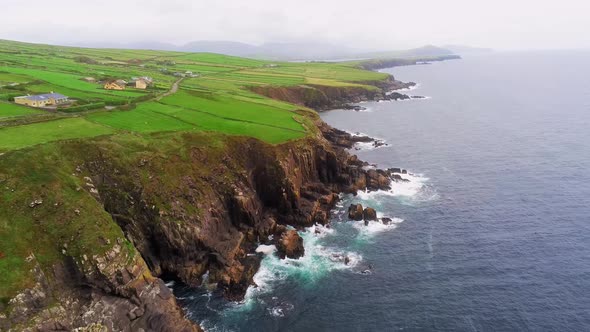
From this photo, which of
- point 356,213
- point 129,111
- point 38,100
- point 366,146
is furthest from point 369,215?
point 38,100

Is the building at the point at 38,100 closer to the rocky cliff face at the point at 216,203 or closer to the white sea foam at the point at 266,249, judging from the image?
the rocky cliff face at the point at 216,203

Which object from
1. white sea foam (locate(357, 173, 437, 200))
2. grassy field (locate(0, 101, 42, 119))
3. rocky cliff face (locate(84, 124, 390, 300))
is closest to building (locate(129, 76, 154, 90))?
grassy field (locate(0, 101, 42, 119))

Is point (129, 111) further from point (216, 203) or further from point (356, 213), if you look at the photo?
point (356, 213)

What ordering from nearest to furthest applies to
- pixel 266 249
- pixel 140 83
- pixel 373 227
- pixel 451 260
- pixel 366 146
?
pixel 451 260
pixel 266 249
pixel 373 227
pixel 140 83
pixel 366 146

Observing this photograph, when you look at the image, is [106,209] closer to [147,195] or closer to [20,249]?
[147,195]

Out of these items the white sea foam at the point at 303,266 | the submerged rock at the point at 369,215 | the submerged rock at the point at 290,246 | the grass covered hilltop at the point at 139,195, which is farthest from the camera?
the submerged rock at the point at 369,215

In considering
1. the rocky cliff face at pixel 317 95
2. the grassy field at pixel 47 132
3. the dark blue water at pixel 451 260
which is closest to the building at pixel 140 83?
the rocky cliff face at pixel 317 95
